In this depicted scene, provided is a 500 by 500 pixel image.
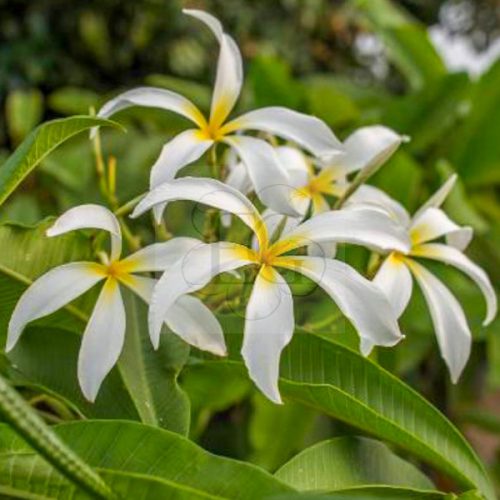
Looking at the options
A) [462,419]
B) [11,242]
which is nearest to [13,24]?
[462,419]

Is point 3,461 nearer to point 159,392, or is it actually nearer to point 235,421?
point 159,392

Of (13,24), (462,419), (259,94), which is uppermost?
(259,94)

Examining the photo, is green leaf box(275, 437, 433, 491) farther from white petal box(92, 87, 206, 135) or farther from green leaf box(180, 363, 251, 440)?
white petal box(92, 87, 206, 135)

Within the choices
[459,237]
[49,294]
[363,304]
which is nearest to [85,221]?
[49,294]

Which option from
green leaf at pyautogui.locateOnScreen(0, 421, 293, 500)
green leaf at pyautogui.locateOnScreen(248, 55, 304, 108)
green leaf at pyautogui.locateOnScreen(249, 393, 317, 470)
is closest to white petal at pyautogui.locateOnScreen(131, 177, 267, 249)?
green leaf at pyautogui.locateOnScreen(0, 421, 293, 500)

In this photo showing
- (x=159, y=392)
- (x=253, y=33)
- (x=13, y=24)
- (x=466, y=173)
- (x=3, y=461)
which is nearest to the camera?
(x=3, y=461)

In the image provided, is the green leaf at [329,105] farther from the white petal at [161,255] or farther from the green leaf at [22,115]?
the white petal at [161,255]
